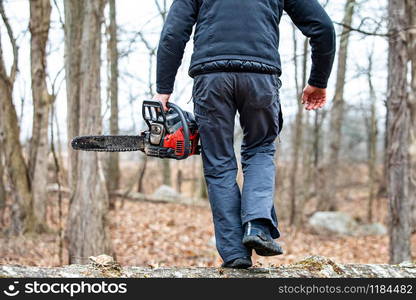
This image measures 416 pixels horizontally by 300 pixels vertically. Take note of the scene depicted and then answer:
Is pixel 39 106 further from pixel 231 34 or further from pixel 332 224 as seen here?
pixel 332 224

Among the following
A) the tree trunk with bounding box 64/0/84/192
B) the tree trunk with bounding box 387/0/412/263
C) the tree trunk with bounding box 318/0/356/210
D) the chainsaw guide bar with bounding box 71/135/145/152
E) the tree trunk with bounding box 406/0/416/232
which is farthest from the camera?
the tree trunk with bounding box 318/0/356/210

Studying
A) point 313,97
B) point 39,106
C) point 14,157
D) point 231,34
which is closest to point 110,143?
point 231,34

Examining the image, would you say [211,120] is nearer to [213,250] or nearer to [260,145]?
[260,145]

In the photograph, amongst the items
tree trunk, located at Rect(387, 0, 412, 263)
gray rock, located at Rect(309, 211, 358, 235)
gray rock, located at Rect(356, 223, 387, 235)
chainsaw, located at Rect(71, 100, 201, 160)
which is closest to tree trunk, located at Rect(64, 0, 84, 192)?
chainsaw, located at Rect(71, 100, 201, 160)

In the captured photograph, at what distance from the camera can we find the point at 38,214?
9.23 m

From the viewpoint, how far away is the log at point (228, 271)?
2.79 m

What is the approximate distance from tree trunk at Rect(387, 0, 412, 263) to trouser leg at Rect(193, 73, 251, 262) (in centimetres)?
415

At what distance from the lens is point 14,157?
8766 mm

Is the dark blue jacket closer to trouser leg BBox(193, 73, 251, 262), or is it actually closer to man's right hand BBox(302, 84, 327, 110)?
trouser leg BBox(193, 73, 251, 262)

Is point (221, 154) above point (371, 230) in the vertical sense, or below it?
above

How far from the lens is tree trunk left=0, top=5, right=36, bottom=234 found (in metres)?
8.42

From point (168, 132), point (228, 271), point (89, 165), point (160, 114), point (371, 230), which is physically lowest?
point (371, 230)

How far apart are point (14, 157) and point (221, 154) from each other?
659cm

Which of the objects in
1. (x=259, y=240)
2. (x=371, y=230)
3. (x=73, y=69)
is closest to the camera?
(x=259, y=240)
